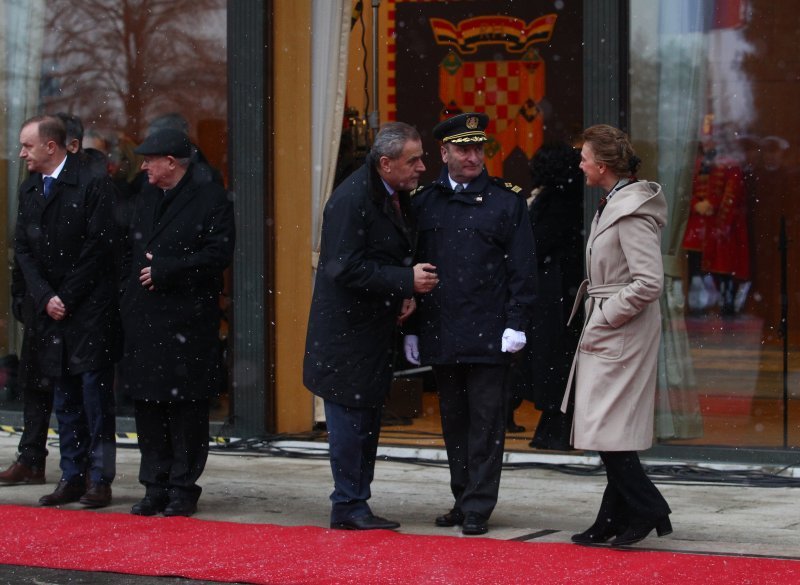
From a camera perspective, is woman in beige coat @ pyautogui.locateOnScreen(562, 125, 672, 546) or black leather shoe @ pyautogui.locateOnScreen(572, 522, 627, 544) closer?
woman in beige coat @ pyautogui.locateOnScreen(562, 125, 672, 546)

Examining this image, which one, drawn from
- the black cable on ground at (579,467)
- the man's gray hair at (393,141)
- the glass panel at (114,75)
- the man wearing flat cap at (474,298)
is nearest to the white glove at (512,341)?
the man wearing flat cap at (474,298)

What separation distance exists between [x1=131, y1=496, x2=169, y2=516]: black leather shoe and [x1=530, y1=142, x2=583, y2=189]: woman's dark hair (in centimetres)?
336

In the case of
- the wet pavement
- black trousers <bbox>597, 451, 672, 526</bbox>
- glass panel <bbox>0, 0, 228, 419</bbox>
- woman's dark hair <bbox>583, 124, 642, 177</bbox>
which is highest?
glass panel <bbox>0, 0, 228, 419</bbox>

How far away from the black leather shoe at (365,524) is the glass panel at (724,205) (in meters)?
2.58

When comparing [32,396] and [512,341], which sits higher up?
[512,341]

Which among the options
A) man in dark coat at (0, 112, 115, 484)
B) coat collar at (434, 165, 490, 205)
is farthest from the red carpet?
coat collar at (434, 165, 490, 205)

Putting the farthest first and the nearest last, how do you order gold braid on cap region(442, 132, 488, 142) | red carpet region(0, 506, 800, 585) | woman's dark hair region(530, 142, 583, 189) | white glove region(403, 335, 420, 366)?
1. woman's dark hair region(530, 142, 583, 189)
2. white glove region(403, 335, 420, 366)
3. gold braid on cap region(442, 132, 488, 142)
4. red carpet region(0, 506, 800, 585)

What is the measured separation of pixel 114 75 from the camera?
10.9 m

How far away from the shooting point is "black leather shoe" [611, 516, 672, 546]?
6.66 meters

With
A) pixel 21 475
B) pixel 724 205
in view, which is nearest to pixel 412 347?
pixel 21 475

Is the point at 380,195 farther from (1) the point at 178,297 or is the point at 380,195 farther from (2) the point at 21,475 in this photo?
(2) the point at 21,475

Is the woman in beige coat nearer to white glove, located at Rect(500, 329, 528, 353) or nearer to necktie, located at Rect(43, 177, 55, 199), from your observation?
white glove, located at Rect(500, 329, 528, 353)

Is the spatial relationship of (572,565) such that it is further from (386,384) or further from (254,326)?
(254,326)

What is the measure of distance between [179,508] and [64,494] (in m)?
0.75
